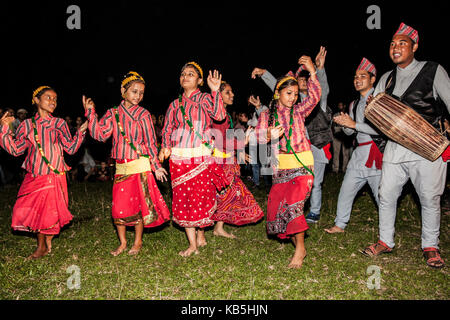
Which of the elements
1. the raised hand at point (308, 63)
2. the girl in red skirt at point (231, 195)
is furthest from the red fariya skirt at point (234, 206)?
the raised hand at point (308, 63)

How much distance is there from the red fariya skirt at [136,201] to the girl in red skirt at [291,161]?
152 cm

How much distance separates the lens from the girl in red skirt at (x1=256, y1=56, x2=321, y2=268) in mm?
3809

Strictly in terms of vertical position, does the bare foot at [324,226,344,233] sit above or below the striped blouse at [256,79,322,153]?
below

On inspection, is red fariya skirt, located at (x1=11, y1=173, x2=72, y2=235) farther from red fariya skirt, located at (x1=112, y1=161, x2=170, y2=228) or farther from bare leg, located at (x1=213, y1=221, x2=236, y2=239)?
bare leg, located at (x1=213, y1=221, x2=236, y2=239)

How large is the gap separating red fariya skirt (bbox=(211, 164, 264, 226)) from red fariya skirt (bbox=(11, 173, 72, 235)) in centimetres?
217

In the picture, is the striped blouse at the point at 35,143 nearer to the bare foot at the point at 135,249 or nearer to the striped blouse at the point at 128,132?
the striped blouse at the point at 128,132

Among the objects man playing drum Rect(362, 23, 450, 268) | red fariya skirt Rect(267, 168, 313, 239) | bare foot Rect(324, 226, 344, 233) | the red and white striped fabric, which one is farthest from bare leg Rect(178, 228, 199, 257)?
the red and white striped fabric

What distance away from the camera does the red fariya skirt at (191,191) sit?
13.8 ft

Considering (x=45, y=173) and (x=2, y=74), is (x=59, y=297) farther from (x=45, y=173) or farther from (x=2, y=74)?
(x=2, y=74)

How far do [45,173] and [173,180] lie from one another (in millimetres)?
1666

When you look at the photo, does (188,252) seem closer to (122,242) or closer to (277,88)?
(122,242)

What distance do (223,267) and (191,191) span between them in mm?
996
